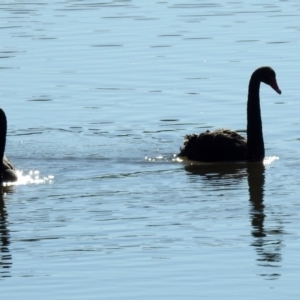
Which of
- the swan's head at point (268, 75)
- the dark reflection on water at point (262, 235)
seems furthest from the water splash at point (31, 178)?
the swan's head at point (268, 75)

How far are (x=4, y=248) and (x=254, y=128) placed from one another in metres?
5.06

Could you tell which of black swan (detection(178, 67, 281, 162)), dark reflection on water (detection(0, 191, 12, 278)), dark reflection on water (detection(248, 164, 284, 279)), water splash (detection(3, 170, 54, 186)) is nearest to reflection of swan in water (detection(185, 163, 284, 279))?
dark reflection on water (detection(248, 164, 284, 279))

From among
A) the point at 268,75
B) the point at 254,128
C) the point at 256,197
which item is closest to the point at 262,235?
the point at 256,197

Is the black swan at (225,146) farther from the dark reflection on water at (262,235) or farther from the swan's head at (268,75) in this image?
the dark reflection on water at (262,235)

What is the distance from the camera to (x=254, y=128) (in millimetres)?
15383

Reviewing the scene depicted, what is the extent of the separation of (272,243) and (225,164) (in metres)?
4.22

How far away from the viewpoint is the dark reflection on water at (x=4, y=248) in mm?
10273

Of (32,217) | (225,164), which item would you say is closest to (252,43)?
(225,164)

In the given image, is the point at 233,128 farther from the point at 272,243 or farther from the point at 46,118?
the point at 272,243

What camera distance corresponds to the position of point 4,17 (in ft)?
93.8

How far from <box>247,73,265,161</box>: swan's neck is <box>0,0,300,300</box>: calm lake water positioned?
0.20 meters

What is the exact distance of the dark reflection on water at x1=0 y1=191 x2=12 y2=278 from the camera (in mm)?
10273

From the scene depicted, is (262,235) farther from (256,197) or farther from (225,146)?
(225,146)

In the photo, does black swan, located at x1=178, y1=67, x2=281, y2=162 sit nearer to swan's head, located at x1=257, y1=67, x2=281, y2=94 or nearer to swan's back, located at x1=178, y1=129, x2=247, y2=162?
swan's back, located at x1=178, y1=129, x2=247, y2=162
